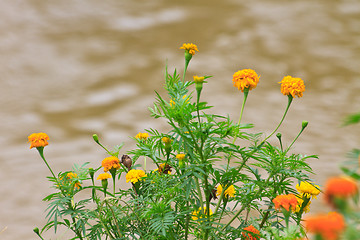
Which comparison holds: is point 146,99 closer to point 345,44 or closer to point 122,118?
point 122,118

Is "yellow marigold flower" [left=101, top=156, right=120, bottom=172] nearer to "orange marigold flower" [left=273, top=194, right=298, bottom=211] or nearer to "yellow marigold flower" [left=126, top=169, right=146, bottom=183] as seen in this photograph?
"yellow marigold flower" [left=126, top=169, right=146, bottom=183]

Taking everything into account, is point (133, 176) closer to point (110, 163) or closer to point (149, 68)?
point (110, 163)

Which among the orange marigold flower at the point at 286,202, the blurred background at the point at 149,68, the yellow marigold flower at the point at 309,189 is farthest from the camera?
the blurred background at the point at 149,68

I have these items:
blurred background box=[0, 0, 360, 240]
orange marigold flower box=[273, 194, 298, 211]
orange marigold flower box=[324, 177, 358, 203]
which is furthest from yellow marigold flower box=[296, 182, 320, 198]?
blurred background box=[0, 0, 360, 240]

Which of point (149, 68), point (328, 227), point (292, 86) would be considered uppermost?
point (149, 68)

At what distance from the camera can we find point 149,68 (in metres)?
1.74

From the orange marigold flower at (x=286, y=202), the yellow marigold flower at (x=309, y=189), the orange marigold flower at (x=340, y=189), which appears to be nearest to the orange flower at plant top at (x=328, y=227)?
the orange marigold flower at (x=340, y=189)

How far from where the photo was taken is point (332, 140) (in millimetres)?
1472

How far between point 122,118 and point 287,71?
649 millimetres

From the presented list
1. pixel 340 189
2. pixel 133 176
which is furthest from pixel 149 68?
pixel 340 189

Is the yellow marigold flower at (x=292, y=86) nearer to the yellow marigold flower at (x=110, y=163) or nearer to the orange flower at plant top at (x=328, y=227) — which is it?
the yellow marigold flower at (x=110, y=163)

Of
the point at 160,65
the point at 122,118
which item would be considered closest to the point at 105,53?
the point at 160,65

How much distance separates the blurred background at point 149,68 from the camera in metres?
1.46

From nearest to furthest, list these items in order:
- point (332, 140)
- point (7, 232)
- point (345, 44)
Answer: point (7, 232) < point (332, 140) < point (345, 44)
